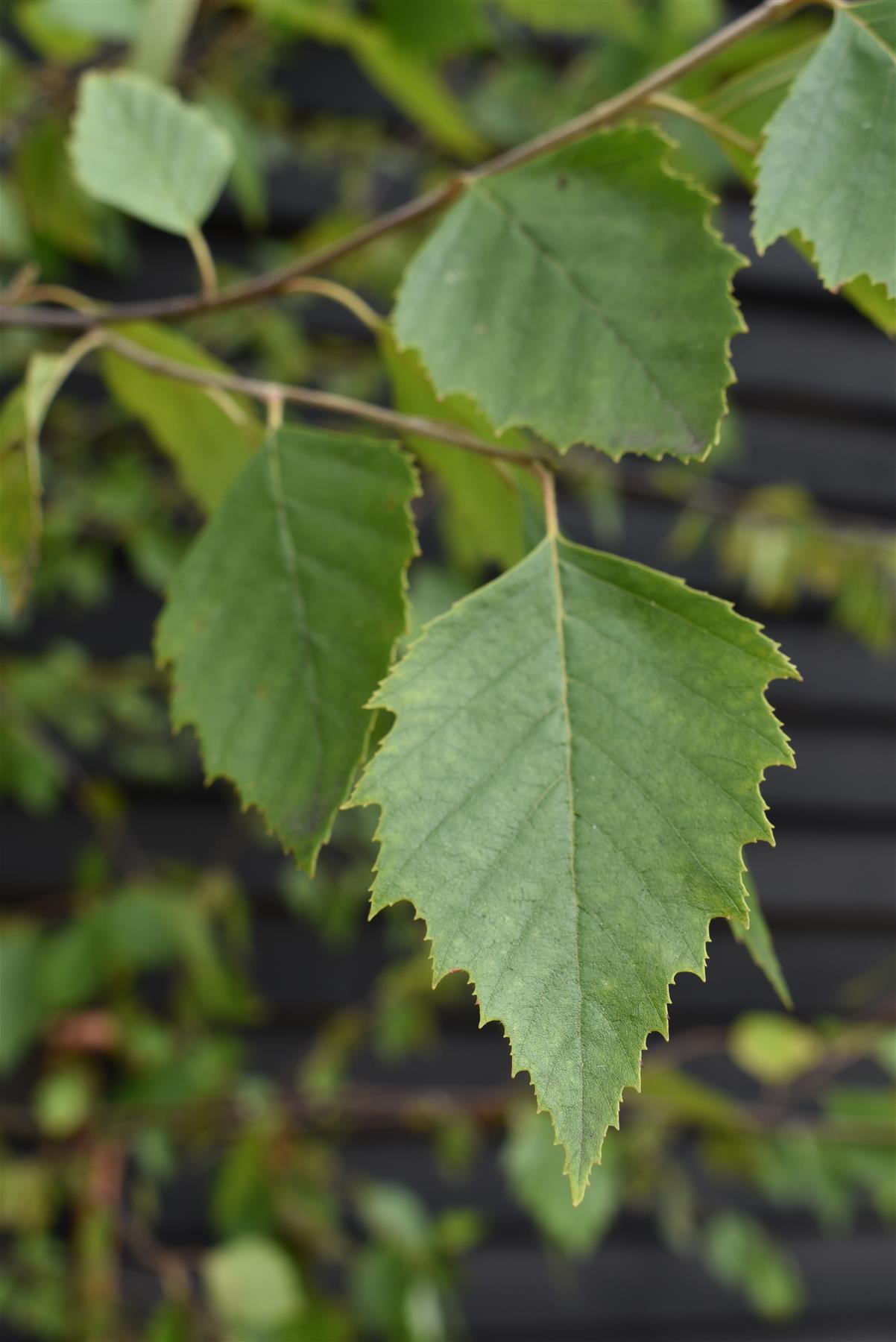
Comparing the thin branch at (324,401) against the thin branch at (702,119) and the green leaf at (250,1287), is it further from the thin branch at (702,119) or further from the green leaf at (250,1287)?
the green leaf at (250,1287)

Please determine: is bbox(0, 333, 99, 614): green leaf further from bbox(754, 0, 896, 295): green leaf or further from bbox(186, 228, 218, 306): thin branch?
bbox(754, 0, 896, 295): green leaf

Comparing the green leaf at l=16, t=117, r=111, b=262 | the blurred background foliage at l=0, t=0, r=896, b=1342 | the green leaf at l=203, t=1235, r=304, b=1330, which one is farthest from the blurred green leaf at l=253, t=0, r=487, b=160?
the green leaf at l=203, t=1235, r=304, b=1330

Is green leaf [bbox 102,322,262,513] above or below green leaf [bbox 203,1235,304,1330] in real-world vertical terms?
above

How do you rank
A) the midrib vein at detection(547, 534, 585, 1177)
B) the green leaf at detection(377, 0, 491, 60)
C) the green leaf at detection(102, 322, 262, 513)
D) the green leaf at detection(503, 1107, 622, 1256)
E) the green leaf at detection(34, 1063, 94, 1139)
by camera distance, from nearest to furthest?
the midrib vein at detection(547, 534, 585, 1177) → the green leaf at detection(102, 322, 262, 513) → the green leaf at detection(377, 0, 491, 60) → the green leaf at detection(503, 1107, 622, 1256) → the green leaf at detection(34, 1063, 94, 1139)

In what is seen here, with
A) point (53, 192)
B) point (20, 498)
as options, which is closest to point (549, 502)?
point (20, 498)

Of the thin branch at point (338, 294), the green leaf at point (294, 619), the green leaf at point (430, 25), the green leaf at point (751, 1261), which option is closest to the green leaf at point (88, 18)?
the green leaf at point (430, 25)

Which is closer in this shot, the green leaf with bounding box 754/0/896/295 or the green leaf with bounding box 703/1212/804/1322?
the green leaf with bounding box 754/0/896/295

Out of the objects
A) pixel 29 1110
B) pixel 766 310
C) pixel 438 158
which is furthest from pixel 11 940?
pixel 766 310
